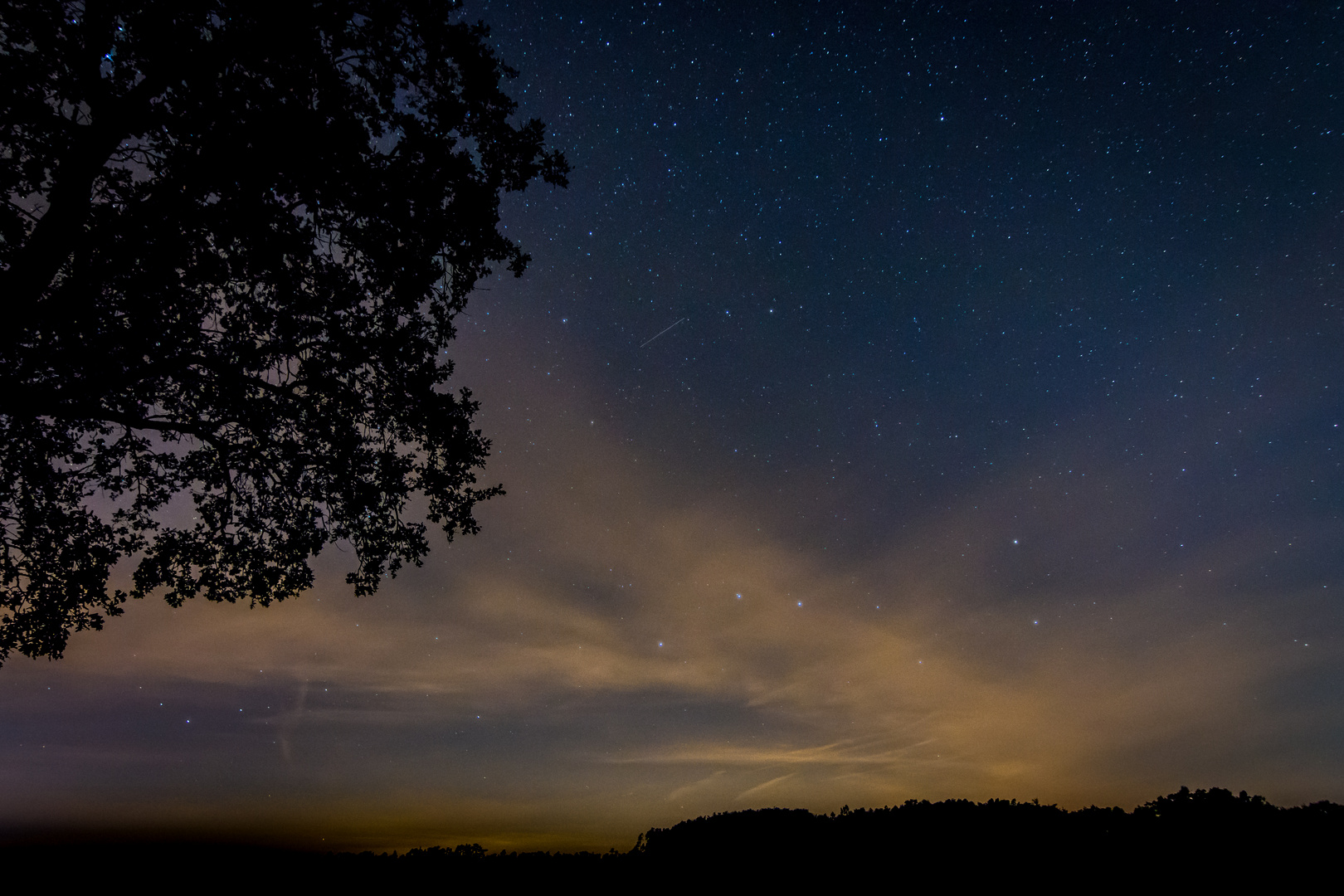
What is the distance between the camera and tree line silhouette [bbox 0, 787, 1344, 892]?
4.69 m

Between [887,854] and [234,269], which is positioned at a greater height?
[234,269]

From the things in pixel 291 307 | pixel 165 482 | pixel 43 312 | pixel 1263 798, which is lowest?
pixel 1263 798

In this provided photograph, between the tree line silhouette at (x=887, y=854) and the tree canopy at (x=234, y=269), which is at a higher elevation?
the tree canopy at (x=234, y=269)

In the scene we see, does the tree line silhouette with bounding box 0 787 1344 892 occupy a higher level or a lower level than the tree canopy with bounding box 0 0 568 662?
lower

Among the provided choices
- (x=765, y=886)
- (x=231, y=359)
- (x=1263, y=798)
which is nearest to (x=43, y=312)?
(x=231, y=359)

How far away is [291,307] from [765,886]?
9.48 metres

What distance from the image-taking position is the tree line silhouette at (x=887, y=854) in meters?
4.69

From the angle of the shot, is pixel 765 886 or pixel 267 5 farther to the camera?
pixel 267 5

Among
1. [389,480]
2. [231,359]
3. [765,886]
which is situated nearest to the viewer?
[765,886]

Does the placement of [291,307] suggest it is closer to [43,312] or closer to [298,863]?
[43,312]

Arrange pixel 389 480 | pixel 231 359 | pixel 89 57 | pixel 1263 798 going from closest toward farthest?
pixel 1263 798 < pixel 89 57 < pixel 231 359 < pixel 389 480

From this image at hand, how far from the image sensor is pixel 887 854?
5.70 m

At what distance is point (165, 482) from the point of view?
31.3 feet

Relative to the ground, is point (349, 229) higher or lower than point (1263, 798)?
higher
